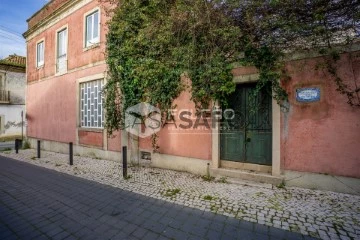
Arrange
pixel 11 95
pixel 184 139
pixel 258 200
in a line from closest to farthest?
pixel 258 200 → pixel 184 139 → pixel 11 95

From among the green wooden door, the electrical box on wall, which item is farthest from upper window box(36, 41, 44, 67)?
the green wooden door

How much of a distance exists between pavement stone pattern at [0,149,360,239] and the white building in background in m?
17.8

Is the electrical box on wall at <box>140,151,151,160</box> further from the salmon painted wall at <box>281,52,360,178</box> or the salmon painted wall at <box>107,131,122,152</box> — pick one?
the salmon painted wall at <box>281,52,360,178</box>

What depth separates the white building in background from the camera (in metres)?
18.7

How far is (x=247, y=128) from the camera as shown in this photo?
18.6 feet

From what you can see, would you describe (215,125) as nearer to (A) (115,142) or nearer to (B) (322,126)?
(B) (322,126)

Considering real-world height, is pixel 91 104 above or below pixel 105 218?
above

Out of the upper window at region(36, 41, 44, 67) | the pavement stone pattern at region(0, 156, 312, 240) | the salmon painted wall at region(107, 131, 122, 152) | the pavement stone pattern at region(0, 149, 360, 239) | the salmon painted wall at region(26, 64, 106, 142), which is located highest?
the upper window at region(36, 41, 44, 67)

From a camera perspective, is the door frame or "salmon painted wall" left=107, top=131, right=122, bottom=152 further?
"salmon painted wall" left=107, top=131, right=122, bottom=152

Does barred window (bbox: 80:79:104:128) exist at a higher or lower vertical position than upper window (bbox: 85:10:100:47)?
lower

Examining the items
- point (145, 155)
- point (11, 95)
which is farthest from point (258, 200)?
point (11, 95)

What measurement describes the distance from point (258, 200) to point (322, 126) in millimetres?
2141

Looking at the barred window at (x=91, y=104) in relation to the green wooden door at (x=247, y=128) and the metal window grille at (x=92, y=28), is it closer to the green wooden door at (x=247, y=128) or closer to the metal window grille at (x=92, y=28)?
the metal window grille at (x=92, y=28)

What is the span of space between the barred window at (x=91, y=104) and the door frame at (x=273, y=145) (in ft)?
16.9
